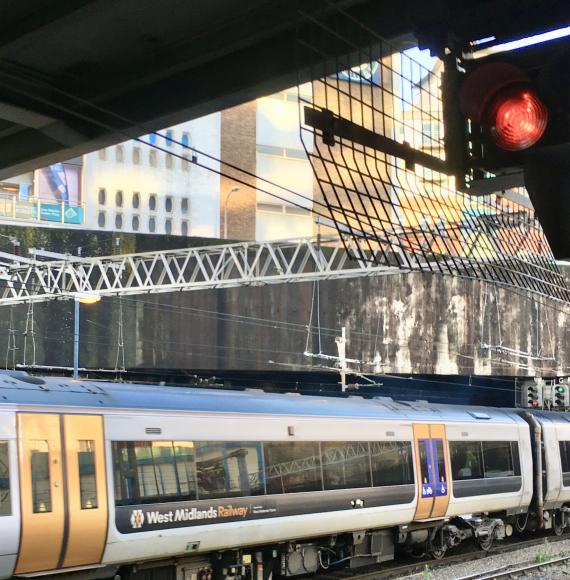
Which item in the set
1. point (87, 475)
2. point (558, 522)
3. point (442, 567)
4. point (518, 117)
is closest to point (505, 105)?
point (518, 117)

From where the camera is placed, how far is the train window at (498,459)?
15.6 m

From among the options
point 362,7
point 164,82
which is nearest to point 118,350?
point 164,82

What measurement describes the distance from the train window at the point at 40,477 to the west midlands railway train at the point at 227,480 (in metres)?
0.01

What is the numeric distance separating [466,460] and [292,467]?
476 cm

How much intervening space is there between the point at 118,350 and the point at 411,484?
20147 mm

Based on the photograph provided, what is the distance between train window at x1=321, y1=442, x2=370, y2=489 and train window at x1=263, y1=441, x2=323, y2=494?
0.60 feet

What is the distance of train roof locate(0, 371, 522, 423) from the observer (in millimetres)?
9250

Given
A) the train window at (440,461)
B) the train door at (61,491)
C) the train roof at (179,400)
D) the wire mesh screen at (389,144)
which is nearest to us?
the wire mesh screen at (389,144)

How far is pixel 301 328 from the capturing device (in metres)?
34.2

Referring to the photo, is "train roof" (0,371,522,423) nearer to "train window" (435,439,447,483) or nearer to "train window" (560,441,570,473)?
"train window" (435,439,447,483)

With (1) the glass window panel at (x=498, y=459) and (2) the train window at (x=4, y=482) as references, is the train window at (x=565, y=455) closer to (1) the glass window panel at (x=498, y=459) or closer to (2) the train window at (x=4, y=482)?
(1) the glass window panel at (x=498, y=459)

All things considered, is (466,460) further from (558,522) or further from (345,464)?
(558,522)

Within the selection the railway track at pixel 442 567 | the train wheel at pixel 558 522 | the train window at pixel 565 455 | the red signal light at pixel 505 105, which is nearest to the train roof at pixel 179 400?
the railway track at pixel 442 567

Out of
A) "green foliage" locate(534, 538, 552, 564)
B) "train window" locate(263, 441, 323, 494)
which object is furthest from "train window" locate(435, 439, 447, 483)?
"train window" locate(263, 441, 323, 494)
